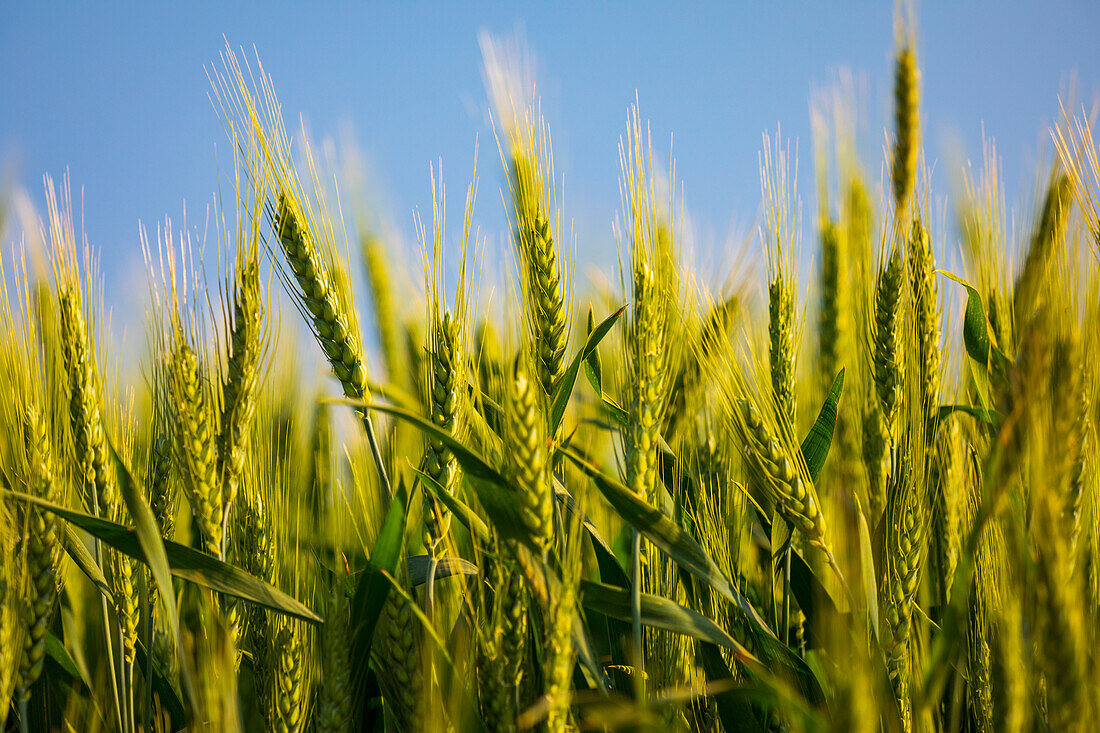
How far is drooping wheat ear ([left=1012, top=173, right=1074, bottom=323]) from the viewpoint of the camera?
1006 mm

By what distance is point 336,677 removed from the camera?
0.88 metres

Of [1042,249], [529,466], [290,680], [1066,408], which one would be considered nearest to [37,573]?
[290,680]

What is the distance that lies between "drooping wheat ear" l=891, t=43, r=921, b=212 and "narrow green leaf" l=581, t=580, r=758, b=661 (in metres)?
0.98

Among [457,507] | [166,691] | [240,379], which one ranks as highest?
[240,379]

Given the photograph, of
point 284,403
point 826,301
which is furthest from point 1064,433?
point 284,403

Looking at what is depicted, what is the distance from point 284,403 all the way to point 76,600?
24.3 inches

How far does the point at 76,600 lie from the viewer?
1528 mm

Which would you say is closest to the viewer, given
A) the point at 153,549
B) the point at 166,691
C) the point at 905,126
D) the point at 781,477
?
the point at 153,549

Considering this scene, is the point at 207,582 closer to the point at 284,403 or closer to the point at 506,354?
the point at 506,354

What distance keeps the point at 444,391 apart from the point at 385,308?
1.22 m

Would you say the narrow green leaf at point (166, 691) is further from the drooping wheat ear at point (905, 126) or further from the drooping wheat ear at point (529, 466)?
the drooping wheat ear at point (905, 126)

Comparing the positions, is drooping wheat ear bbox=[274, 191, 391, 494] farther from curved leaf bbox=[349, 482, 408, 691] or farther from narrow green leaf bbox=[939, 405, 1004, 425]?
narrow green leaf bbox=[939, 405, 1004, 425]

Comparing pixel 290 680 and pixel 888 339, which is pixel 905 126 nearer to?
pixel 888 339

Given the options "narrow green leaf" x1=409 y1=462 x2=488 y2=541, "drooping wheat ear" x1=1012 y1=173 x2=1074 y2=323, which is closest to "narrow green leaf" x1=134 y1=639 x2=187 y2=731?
"narrow green leaf" x1=409 y1=462 x2=488 y2=541
